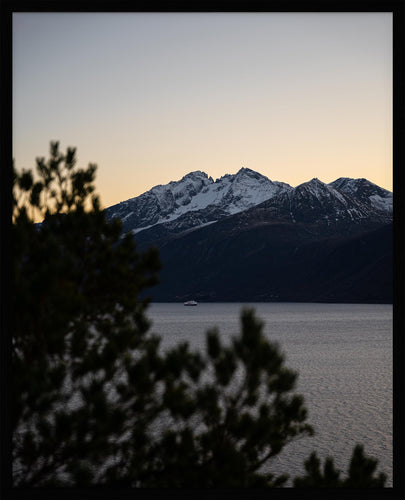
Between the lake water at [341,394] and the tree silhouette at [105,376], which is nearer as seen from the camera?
the tree silhouette at [105,376]

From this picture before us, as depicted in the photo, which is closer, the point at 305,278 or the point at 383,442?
the point at 383,442

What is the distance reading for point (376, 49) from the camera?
496 centimetres

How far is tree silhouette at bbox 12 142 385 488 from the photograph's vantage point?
3.39 meters

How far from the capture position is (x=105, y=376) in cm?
356

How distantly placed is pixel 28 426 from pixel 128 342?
877 mm

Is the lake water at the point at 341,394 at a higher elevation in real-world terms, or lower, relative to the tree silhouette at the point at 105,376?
lower

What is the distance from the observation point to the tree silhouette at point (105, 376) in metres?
3.39

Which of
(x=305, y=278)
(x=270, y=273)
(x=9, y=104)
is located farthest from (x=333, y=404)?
(x=270, y=273)

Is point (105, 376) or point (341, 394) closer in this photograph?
point (105, 376)

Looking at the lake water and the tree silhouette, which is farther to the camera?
the lake water

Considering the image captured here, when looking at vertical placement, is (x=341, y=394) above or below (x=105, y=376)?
below

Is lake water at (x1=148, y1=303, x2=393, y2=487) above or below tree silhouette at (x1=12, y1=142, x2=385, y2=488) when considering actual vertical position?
below

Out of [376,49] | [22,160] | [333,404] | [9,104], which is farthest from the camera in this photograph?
[333,404]

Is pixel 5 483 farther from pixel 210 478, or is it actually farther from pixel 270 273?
pixel 270 273
